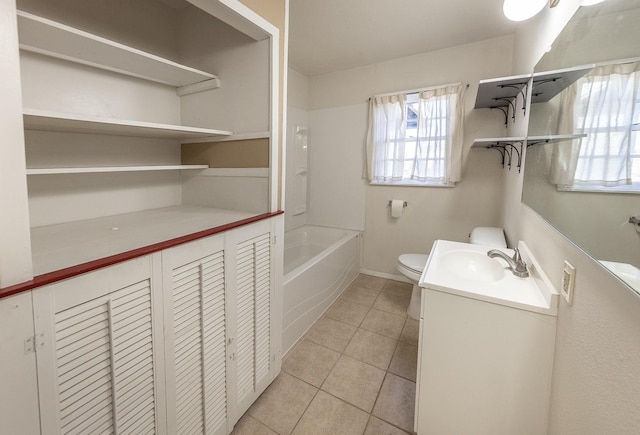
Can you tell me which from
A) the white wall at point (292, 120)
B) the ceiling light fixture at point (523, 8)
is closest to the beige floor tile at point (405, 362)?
the white wall at point (292, 120)

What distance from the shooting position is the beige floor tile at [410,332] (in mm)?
2180

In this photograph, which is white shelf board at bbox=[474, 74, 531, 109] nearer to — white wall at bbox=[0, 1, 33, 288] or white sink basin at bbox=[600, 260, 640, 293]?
white sink basin at bbox=[600, 260, 640, 293]

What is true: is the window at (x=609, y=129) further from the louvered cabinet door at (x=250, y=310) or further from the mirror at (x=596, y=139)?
the louvered cabinet door at (x=250, y=310)

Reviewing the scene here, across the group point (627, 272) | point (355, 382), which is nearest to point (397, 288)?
point (355, 382)

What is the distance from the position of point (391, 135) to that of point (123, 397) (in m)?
2.92

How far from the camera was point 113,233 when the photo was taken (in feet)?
3.86

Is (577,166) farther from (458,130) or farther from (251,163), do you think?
(458,130)

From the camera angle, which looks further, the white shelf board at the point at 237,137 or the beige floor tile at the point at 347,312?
the beige floor tile at the point at 347,312

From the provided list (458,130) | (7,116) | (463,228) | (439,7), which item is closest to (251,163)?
(7,116)

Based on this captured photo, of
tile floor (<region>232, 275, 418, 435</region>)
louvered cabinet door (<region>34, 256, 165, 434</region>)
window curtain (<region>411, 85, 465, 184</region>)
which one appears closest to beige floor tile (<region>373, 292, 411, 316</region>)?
tile floor (<region>232, 275, 418, 435</region>)

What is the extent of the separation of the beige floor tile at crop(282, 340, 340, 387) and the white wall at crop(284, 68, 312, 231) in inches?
60.5

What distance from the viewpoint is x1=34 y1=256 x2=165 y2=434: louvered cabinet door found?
2.48ft

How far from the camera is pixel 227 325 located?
133cm

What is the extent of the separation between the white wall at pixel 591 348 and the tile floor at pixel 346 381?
84 cm
